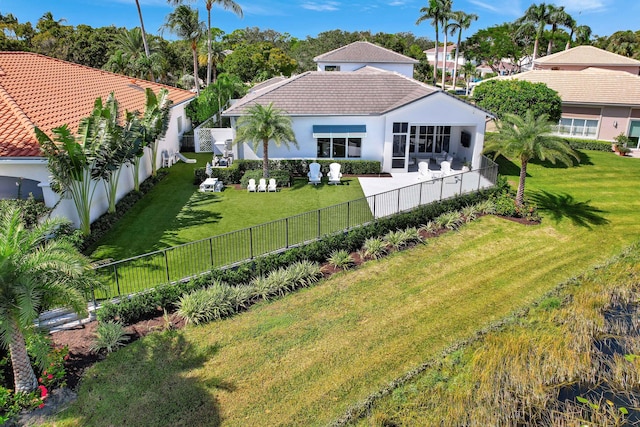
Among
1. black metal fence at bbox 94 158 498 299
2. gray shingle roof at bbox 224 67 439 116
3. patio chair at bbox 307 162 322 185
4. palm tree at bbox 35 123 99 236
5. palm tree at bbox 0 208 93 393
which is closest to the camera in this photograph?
palm tree at bbox 0 208 93 393

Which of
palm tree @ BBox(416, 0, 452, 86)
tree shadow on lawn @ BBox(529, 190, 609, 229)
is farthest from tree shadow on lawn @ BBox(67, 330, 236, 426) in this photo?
palm tree @ BBox(416, 0, 452, 86)

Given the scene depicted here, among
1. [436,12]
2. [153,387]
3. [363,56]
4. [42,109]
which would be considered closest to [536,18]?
[436,12]

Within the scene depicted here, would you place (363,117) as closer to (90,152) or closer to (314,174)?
(314,174)

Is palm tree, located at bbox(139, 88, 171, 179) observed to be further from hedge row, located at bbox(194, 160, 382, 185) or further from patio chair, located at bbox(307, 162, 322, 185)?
patio chair, located at bbox(307, 162, 322, 185)

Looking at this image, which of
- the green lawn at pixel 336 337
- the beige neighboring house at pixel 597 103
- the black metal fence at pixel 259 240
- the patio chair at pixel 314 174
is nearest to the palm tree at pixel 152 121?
the black metal fence at pixel 259 240

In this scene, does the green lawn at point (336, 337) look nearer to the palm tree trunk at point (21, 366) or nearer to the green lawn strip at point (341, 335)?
the green lawn strip at point (341, 335)

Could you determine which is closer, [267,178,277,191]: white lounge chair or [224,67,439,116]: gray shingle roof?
[267,178,277,191]: white lounge chair
